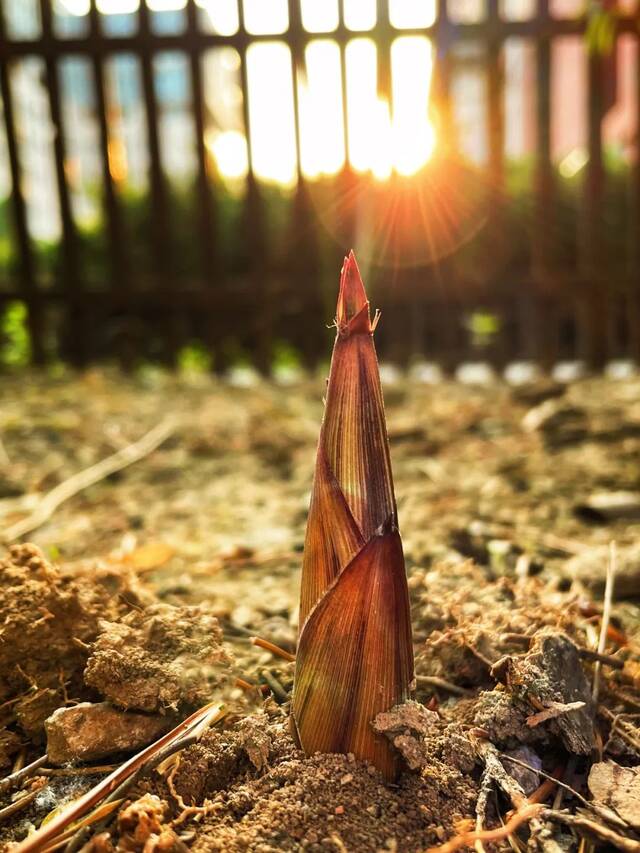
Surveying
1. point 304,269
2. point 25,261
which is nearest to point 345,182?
point 304,269

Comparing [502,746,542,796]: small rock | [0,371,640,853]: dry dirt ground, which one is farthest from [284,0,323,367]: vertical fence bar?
[502,746,542,796]: small rock

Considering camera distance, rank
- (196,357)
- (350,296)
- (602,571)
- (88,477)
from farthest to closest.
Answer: (196,357) < (88,477) < (602,571) < (350,296)

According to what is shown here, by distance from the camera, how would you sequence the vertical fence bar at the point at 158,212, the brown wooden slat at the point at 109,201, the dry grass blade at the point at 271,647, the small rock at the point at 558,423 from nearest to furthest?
the dry grass blade at the point at 271,647, the small rock at the point at 558,423, the vertical fence bar at the point at 158,212, the brown wooden slat at the point at 109,201

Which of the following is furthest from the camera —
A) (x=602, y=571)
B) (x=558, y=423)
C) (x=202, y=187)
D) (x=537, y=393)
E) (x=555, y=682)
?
(x=202, y=187)

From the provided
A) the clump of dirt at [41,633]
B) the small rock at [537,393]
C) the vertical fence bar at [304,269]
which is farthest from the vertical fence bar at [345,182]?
the clump of dirt at [41,633]

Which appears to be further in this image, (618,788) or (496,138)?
(496,138)

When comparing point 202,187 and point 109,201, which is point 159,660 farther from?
point 109,201

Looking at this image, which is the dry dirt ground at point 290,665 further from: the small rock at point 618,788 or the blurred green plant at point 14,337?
the blurred green plant at point 14,337
